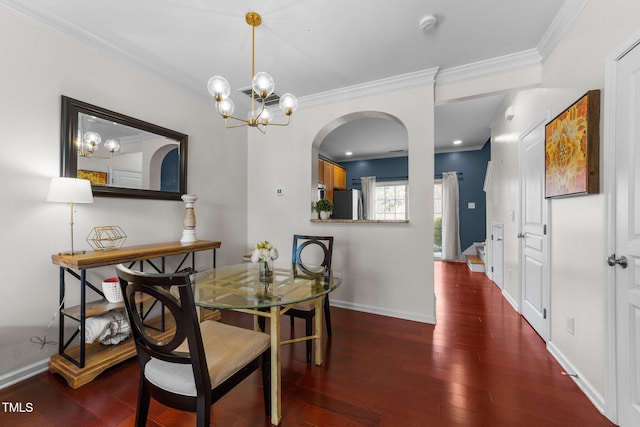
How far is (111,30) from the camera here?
2.13 meters

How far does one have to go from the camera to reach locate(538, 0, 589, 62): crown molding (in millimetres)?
1802

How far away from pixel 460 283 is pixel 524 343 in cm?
204

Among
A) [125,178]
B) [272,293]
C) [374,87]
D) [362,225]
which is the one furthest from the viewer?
[362,225]

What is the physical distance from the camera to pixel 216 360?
4.17 feet

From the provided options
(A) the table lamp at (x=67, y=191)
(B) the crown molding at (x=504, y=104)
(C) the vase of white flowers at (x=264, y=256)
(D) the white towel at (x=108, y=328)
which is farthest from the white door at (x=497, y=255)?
(A) the table lamp at (x=67, y=191)

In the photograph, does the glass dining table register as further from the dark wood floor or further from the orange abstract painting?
the orange abstract painting

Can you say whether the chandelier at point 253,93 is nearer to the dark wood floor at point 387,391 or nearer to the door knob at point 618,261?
the dark wood floor at point 387,391

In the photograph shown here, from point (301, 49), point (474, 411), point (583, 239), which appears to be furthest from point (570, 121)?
point (301, 49)

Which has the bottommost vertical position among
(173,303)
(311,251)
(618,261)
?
(311,251)

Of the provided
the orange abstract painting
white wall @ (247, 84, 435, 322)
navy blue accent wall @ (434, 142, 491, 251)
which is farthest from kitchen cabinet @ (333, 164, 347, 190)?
the orange abstract painting

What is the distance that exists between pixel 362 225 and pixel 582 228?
1.89 metres

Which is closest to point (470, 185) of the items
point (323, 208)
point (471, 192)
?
point (471, 192)

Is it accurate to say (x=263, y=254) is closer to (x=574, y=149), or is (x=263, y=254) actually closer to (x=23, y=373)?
(x=23, y=373)

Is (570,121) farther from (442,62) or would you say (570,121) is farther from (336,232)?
(336,232)
